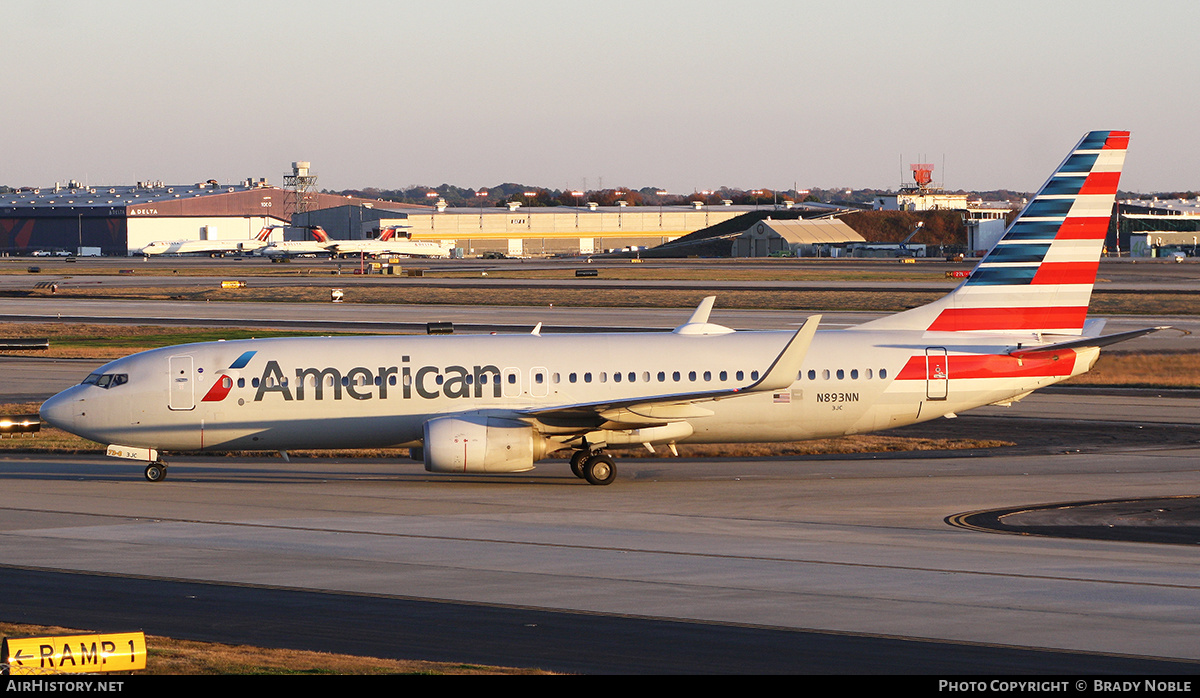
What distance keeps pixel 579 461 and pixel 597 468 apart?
684 mm

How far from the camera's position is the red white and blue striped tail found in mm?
33625

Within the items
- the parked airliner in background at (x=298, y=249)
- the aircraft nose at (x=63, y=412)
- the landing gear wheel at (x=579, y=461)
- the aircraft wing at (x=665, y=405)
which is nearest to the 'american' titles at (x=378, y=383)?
the aircraft wing at (x=665, y=405)

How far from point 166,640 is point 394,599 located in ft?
12.3

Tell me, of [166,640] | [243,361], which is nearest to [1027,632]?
[166,640]

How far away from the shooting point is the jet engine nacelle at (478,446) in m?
29.7

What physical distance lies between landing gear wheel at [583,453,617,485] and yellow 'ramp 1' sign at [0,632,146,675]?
693 inches

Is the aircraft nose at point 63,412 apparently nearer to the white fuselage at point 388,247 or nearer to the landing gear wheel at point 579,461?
the landing gear wheel at point 579,461

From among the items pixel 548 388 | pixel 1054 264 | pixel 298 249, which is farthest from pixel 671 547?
pixel 298 249

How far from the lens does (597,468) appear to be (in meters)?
31.1

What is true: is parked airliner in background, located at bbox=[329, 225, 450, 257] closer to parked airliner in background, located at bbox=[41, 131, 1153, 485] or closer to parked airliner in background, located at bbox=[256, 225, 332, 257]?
parked airliner in background, located at bbox=[256, 225, 332, 257]

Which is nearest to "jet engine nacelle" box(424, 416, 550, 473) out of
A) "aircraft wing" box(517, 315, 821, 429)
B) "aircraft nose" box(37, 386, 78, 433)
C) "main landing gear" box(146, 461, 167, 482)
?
"aircraft wing" box(517, 315, 821, 429)

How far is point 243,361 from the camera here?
31.9 metres

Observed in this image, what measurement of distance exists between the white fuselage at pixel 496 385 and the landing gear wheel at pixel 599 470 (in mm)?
1041

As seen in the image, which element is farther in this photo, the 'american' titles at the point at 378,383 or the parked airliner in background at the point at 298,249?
the parked airliner in background at the point at 298,249
